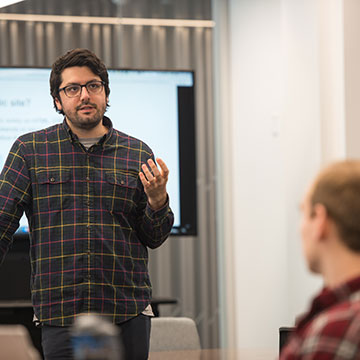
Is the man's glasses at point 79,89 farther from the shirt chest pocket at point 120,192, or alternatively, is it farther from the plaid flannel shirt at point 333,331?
the plaid flannel shirt at point 333,331

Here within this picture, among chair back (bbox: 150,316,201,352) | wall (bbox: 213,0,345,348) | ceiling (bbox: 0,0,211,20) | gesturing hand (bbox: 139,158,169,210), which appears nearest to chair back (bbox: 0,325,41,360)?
gesturing hand (bbox: 139,158,169,210)

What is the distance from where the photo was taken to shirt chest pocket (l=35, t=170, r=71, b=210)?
8.75 ft

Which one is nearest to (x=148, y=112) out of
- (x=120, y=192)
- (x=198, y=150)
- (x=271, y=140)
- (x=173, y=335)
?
(x=271, y=140)

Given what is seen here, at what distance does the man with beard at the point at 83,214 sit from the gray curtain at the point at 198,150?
9.92 feet

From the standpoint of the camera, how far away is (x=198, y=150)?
5.91 m

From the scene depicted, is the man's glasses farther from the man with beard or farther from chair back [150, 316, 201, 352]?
chair back [150, 316, 201, 352]

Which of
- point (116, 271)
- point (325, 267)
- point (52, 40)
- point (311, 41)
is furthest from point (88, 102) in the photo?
point (52, 40)

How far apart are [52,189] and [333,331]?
1.63 meters

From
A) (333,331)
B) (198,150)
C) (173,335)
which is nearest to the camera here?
(333,331)

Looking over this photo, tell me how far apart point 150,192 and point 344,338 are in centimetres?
148

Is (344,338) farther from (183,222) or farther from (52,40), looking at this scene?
(52,40)

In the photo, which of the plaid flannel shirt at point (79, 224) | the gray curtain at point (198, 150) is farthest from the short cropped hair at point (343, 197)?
the gray curtain at point (198, 150)

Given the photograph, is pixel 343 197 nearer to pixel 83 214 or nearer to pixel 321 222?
pixel 321 222

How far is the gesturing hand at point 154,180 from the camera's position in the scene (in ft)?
8.45
